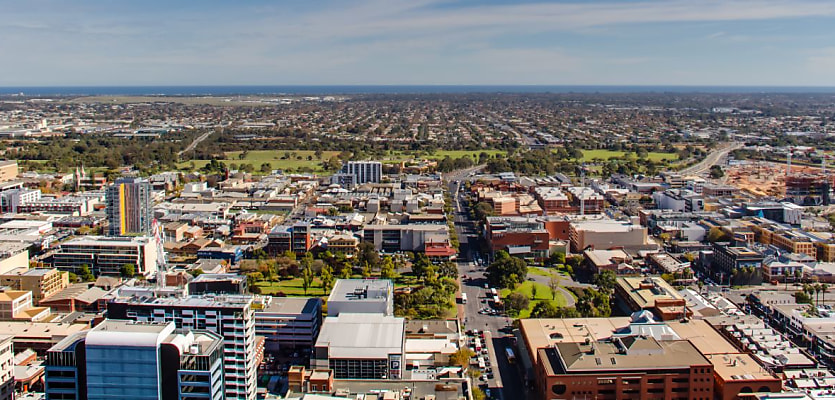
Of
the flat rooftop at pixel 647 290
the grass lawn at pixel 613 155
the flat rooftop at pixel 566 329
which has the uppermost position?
the grass lawn at pixel 613 155

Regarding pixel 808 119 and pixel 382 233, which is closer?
pixel 382 233

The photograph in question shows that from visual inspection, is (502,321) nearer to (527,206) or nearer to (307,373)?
(307,373)

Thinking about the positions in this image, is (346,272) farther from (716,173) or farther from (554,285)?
(716,173)

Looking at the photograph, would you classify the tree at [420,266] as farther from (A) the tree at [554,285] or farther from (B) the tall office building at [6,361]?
(B) the tall office building at [6,361]

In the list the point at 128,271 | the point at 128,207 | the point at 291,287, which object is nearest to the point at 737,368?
the point at 291,287

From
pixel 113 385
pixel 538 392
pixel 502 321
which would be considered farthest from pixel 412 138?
pixel 113 385

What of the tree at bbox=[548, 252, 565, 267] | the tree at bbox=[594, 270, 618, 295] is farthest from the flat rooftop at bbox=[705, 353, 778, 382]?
the tree at bbox=[548, 252, 565, 267]

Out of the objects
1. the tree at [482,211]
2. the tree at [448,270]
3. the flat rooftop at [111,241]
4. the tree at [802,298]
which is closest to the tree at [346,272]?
the tree at [448,270]
